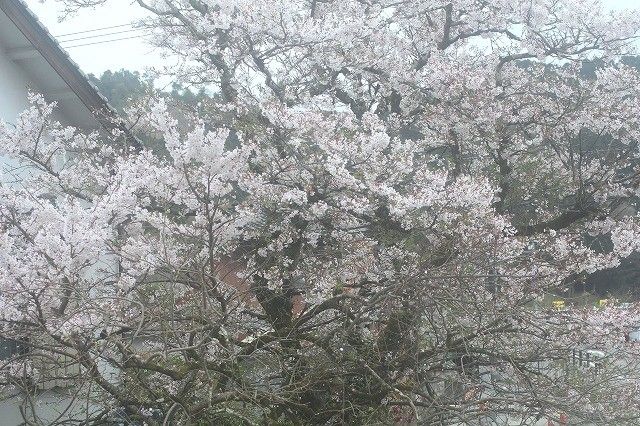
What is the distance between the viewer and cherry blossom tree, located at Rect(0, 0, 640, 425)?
611cm

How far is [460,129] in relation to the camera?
9383 millimetres

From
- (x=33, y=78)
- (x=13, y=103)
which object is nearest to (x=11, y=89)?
(x=13, y=103)

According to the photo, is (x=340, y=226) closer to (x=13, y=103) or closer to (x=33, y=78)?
(x=13, y=103)

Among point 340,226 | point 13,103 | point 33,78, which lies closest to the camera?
point 340,226

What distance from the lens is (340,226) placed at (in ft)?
25.8

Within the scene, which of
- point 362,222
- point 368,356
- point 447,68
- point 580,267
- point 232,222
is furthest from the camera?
point 447,68

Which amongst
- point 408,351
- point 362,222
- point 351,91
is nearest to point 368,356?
point 408,351

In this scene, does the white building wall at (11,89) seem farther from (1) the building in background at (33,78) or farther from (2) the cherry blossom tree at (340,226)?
(2) the cherry blossom tree at (340,226)

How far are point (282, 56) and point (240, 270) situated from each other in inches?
104

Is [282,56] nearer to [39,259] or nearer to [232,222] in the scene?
[232,222]

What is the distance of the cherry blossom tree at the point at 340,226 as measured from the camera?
6.11 m

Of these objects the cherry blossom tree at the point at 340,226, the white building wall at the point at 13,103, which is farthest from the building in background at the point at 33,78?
the cherry blossom tree at the point at 340,226

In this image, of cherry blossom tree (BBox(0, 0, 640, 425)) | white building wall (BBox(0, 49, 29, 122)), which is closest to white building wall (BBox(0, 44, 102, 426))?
white building wall (BBox(0, 49, 29, 122))

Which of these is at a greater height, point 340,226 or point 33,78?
point 33,78
